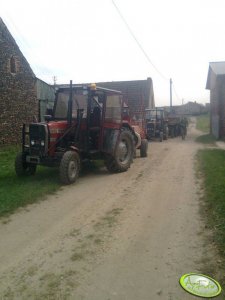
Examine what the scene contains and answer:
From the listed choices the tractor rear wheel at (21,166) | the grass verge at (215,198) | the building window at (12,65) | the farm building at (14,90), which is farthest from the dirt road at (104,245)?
the building window at (12,65)

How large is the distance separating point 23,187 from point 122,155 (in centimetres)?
389

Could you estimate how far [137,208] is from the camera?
7.27 metres

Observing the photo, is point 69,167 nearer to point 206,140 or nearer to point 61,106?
point 61,106

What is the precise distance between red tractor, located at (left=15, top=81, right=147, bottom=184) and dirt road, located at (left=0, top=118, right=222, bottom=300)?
1.21 metres

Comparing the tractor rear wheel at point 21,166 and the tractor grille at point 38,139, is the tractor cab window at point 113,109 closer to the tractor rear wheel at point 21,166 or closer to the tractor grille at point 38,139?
the tractor grille at point 38,139

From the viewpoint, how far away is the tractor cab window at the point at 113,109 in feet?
35.9

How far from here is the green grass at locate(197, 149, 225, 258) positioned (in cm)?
577

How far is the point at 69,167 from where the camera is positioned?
943cm

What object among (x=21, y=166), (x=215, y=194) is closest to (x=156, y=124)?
(x=21, y=166)

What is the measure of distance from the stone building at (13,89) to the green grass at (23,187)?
6879mm

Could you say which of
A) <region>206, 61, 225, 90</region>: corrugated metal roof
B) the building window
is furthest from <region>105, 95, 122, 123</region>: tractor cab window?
<region>206, 61, 225, 90</region>: corrugated metal roof

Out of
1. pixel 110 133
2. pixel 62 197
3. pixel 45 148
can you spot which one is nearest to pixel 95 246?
pixel 62 197

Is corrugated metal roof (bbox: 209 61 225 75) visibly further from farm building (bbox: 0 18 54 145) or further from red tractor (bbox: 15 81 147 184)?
red tractor (bbox: 15 81 147 184)

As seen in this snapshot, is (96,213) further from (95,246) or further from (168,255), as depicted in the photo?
(168,255)
